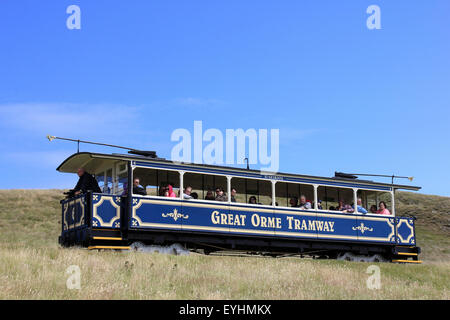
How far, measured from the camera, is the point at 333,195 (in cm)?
2470

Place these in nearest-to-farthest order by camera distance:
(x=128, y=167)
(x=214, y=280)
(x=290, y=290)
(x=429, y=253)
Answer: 1. (x=290, y=290)
2. (x=214, y=280)
3. (x=128, y=167)
4. (x=429, y=253)

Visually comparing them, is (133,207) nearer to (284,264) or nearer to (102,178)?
(102,178)

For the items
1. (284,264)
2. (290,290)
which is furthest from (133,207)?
(290,290)

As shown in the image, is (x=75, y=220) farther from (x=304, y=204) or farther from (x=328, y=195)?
(x=328, y=195)

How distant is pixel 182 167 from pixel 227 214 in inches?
85.5

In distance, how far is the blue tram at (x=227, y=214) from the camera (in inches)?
760

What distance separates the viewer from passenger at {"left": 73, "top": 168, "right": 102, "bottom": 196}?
1970 centimetres

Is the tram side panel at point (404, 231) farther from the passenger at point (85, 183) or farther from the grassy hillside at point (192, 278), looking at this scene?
the passenger at point (85, 183)

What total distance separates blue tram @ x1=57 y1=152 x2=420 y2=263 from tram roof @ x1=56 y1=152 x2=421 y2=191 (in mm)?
32

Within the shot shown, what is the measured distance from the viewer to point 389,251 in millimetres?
24312

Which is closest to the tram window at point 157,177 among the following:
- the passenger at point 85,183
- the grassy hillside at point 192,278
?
the passenger at point 85,183

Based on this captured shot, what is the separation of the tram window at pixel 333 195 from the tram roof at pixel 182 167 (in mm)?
755

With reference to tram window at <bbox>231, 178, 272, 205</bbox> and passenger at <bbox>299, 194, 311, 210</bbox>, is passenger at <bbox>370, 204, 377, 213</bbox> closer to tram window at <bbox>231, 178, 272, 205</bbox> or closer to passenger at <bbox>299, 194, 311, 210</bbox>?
passenger at <bbox>299, 194, 311, 210</bbox>
